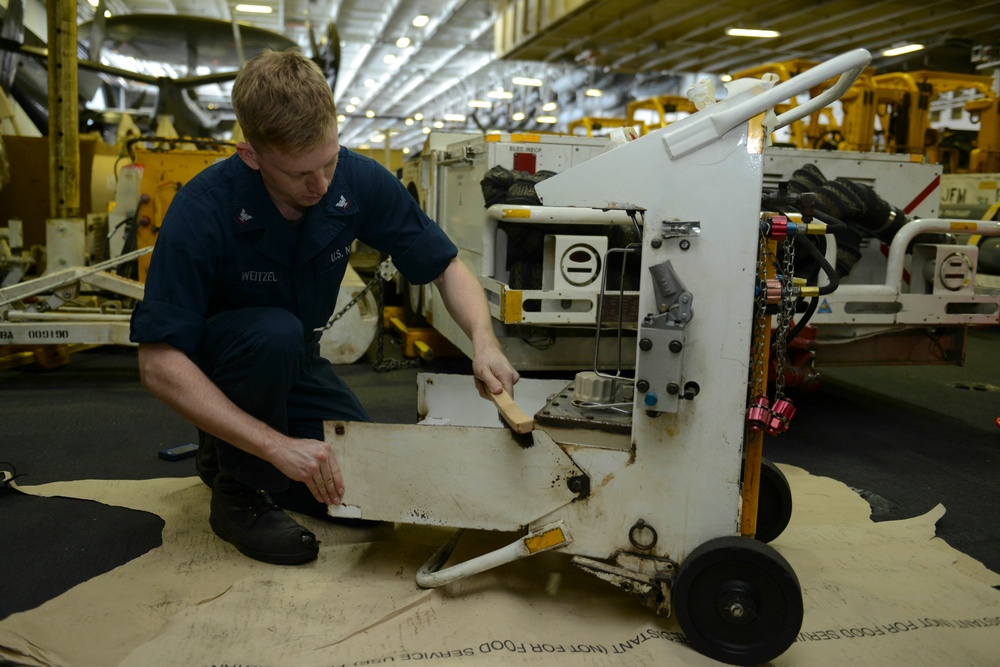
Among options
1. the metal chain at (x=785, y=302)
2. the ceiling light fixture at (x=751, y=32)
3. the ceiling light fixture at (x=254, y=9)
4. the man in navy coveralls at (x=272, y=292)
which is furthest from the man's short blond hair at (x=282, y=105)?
the ceiling light fixture at (x=254, y=9)

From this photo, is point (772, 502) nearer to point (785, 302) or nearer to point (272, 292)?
point (785, 302)

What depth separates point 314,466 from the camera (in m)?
1.81

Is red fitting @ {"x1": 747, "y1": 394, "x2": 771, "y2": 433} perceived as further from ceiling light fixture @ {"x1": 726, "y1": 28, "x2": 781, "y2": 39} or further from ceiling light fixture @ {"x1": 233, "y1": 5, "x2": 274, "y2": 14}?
ceiling light fixture @ {"x1": 233, "y1": 5, "x2": 274, "y2": 14}

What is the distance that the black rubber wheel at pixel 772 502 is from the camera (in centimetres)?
219

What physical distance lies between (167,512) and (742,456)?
5.69 feet

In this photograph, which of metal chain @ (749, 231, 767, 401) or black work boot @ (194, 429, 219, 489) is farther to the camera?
black work boot @ (194, 429, 219, 489)

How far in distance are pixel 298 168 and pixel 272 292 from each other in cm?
41

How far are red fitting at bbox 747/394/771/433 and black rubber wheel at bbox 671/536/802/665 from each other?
237 millimetres

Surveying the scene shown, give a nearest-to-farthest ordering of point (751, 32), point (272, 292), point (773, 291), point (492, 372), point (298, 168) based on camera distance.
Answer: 1. point (773, 291)
2. point (298, 168)
3. point (492, 372)
4. point (272, 292)
5. point (751, 32)

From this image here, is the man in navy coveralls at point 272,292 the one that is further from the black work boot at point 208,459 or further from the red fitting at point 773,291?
the red fitting at point 773,291

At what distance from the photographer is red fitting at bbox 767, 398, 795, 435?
1.69 meters

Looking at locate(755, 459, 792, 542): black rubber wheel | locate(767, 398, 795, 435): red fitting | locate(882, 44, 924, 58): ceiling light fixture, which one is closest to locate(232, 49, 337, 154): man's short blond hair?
locate(767, 398, 795, 435): red fitting

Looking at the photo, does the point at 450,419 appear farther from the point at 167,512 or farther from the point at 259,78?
the point at 259,78

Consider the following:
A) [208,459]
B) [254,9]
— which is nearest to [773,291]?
[208,459]
